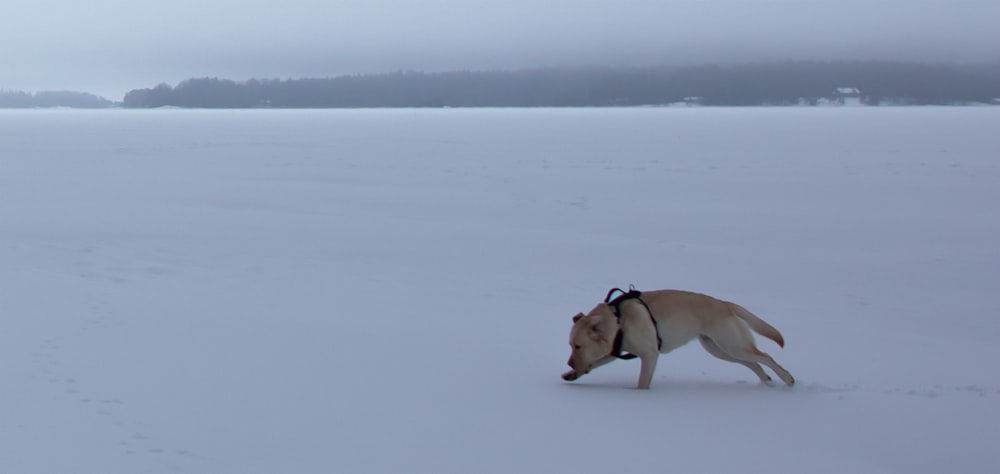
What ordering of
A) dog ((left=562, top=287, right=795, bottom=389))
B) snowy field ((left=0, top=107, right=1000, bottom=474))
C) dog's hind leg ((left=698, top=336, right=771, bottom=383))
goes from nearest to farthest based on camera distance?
snowy field ((left=0, top=107, right=1000, bottom=474)) < dog ((left=562, top=287, right=795, bottom=389)) < dog's hind leg ((left=698, top=336, right=771, bottom=383))

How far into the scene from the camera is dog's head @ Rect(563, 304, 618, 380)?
4617mm

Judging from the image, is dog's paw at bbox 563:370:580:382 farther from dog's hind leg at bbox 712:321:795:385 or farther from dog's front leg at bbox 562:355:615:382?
dog's hind leg at bbox 712:321:795:385

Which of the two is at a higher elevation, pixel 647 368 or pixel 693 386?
pixel 647 368

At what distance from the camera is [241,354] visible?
5.15 metres

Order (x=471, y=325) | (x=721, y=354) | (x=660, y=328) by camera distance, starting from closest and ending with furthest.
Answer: (x=660, y=328) < (x=721, y=354) < (x=471, y=325)

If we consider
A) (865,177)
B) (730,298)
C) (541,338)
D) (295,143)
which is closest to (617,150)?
(865,177)

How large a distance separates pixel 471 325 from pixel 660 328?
1925 millimetres

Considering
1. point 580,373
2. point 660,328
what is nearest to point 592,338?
point 580,373

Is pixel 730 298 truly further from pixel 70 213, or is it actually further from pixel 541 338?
pixel 70 213

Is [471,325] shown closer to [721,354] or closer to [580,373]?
[580,373]

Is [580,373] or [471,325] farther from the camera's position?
[471,325]

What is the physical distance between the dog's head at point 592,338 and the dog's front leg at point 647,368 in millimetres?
181

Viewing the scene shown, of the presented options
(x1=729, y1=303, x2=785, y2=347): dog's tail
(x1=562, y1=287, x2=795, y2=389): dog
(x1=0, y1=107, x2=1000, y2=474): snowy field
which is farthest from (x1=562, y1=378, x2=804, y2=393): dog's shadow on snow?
(x1=729, y1=303, x2=785, y2=347): dog's tail

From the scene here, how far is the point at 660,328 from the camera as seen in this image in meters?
4.59
